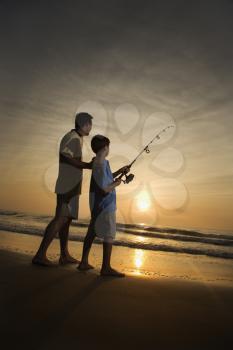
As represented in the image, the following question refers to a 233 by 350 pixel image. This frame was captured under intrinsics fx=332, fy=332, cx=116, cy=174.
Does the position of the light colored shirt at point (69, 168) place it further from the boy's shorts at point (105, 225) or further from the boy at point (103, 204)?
the boy's shorts at point (105, 225)

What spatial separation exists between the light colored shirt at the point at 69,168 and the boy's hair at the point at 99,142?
1.07ft

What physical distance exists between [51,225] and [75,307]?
185 centimetres

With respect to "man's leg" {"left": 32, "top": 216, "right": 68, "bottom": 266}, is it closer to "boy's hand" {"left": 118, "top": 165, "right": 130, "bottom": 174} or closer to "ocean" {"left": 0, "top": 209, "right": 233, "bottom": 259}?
"boy's hand" {"left": 118, "top": 165, "right": 130, "bottom": 174}

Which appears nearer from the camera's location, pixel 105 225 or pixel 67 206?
pixel 105 225

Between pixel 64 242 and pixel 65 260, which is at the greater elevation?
pixel 64 242

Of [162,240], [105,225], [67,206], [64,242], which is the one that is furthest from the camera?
[162,240]

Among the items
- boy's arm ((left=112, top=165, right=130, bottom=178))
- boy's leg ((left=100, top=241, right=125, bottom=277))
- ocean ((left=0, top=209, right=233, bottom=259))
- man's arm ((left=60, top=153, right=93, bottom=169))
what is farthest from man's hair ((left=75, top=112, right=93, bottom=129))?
ocean ((left=0, top=209, right=233, bottom=259))

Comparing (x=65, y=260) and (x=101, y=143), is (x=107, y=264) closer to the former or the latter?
(x=65, y=260)

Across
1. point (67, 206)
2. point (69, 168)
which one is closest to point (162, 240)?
point (67, 206)

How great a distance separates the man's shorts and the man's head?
946 millimetres

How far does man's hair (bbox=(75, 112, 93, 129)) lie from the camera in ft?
15.4

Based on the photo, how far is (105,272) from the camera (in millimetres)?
4262

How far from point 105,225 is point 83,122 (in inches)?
58.7

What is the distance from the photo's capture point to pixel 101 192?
4.35 meters
